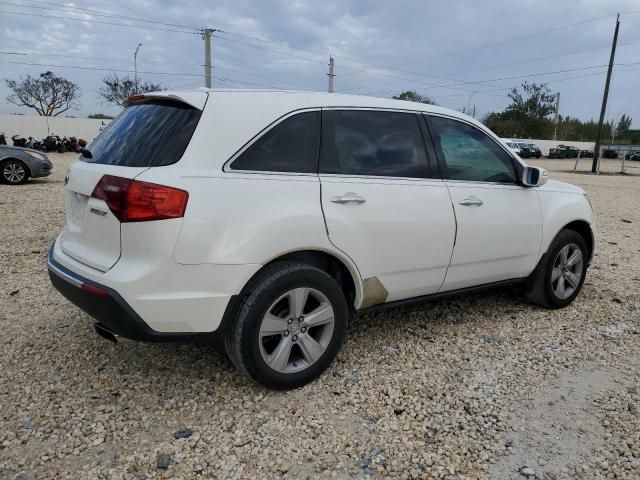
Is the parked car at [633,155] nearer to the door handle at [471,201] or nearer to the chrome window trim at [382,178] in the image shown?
the door handle at [471,201]

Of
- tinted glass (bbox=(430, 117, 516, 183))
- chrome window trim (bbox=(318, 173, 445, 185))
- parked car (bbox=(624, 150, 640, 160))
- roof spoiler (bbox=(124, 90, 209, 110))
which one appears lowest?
parked car (bbox=(624, 150, 640, 160))

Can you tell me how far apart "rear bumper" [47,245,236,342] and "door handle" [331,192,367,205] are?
83cm

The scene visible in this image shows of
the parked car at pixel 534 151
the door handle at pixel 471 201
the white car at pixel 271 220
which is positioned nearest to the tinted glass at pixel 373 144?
the white car at pixel 271 220

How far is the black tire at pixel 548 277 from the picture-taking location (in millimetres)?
4363

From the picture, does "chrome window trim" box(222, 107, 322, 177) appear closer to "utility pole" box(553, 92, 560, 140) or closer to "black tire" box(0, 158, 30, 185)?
"black tire" box(0, 158, 30, 185)

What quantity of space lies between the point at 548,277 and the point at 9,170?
41.6ft

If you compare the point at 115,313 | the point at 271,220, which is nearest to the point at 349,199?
the point at 271,220

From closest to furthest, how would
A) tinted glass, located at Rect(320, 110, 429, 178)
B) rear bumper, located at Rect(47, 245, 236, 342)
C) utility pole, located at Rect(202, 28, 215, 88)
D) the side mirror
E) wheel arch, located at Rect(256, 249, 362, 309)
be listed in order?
rear bumper, located at Rect(47, 245, 236, 342) < wheel arch, located at Rect(256, 249, 362, 309) < tinted glass, located at Rect(320, 110, 429, 178) < the side mirror < utility pole, located at Rect(202, 28, 215, 88)

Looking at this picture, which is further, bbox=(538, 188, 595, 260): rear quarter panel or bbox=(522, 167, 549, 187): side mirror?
bbox=(538, 188, 595, 260): rear quarter panel

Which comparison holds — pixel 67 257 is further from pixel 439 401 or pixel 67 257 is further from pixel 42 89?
pixel 42 89

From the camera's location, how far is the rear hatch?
2688 millimetres

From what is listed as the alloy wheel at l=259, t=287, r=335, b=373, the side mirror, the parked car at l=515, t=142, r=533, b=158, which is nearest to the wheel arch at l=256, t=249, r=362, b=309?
the alloy wheel at l=259, t=287, r=335, b=373

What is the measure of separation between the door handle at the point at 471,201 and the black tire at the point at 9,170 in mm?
12402

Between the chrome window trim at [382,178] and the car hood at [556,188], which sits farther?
the car hood at [556,188]
